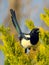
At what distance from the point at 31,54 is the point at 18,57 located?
110 mm

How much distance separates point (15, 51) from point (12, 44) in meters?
0.04

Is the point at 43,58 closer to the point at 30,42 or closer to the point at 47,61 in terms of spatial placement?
the point at 47,61

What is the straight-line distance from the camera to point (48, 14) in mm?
1625

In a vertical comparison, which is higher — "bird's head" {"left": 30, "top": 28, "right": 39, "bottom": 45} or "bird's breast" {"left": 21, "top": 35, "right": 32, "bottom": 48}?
"bird's head" {"left": 30, "top": 28, "right": 39, "bottom": 45}

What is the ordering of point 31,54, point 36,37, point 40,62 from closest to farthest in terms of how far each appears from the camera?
point 40,62
point 31,54
point 36,37

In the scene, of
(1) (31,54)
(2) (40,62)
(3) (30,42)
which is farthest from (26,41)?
(2) (40,62)

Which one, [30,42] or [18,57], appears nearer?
[18,57]

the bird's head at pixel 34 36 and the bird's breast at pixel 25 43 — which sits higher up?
the bird's head at pixel 34 36

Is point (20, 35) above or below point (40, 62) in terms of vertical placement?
above

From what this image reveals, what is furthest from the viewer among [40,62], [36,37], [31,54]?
[36,37]

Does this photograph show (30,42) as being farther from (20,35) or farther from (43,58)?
(43,58)

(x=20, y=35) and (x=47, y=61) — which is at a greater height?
(x=20, y=35)

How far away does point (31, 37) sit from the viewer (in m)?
1.74

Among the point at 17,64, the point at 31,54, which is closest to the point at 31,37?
the point at 31,54
